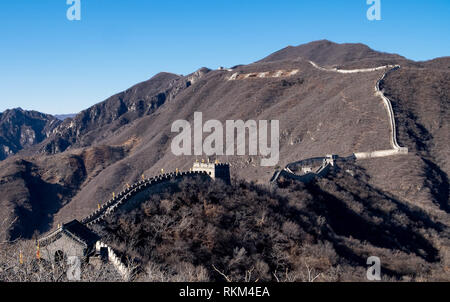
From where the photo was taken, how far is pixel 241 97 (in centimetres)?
12069

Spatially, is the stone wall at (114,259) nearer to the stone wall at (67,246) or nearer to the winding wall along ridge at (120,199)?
the stone wall at (67,246)

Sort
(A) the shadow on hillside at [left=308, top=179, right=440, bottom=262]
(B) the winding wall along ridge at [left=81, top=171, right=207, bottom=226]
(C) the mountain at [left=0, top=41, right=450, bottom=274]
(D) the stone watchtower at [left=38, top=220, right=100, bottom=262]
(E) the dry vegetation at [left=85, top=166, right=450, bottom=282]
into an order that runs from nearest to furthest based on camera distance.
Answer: (D) the stone watchtower at [left=38, top=220, right=100, bottom=262] → (E) the dry vegetation at [left=85, top=166, right=450, bottom=282] → (B) the winding wall along ridge at [left=81, top=171, right=207, bottom=226] → (A) the shadow on hillside at [left=308, top=179, right=440, bottom=262] → (C) the mountain at [left=0, top=41, right=450, bottom=274]

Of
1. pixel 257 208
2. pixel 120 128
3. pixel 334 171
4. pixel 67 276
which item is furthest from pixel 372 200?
pixel 120 128

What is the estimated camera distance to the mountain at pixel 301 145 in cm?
5253

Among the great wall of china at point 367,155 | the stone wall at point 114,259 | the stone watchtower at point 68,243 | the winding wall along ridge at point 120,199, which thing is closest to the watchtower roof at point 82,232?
the stone watchtower at point 68,243

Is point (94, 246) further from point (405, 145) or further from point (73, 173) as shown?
point (73, 173)

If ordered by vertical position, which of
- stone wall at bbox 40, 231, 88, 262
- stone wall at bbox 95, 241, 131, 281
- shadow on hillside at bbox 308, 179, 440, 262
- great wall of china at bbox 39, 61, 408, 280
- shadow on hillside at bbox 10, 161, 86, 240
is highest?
great wall of china at bbox 39, 61, 408, 280

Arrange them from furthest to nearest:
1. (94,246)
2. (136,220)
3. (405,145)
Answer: (405,145), (136,220), (94,246)

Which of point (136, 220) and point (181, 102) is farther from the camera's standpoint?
point (181, 102)

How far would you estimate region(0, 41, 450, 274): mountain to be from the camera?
52531 mm

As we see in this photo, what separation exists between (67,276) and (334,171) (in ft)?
140

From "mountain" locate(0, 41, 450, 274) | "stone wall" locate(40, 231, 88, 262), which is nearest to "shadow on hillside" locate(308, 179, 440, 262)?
"mountain" locate(0, 41, 450, 274)

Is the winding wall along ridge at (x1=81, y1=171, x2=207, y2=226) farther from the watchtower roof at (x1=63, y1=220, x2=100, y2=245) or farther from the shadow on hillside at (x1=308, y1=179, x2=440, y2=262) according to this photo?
the shadow on hillside at (x1=308, y1=179, x2=440, y2=262)
